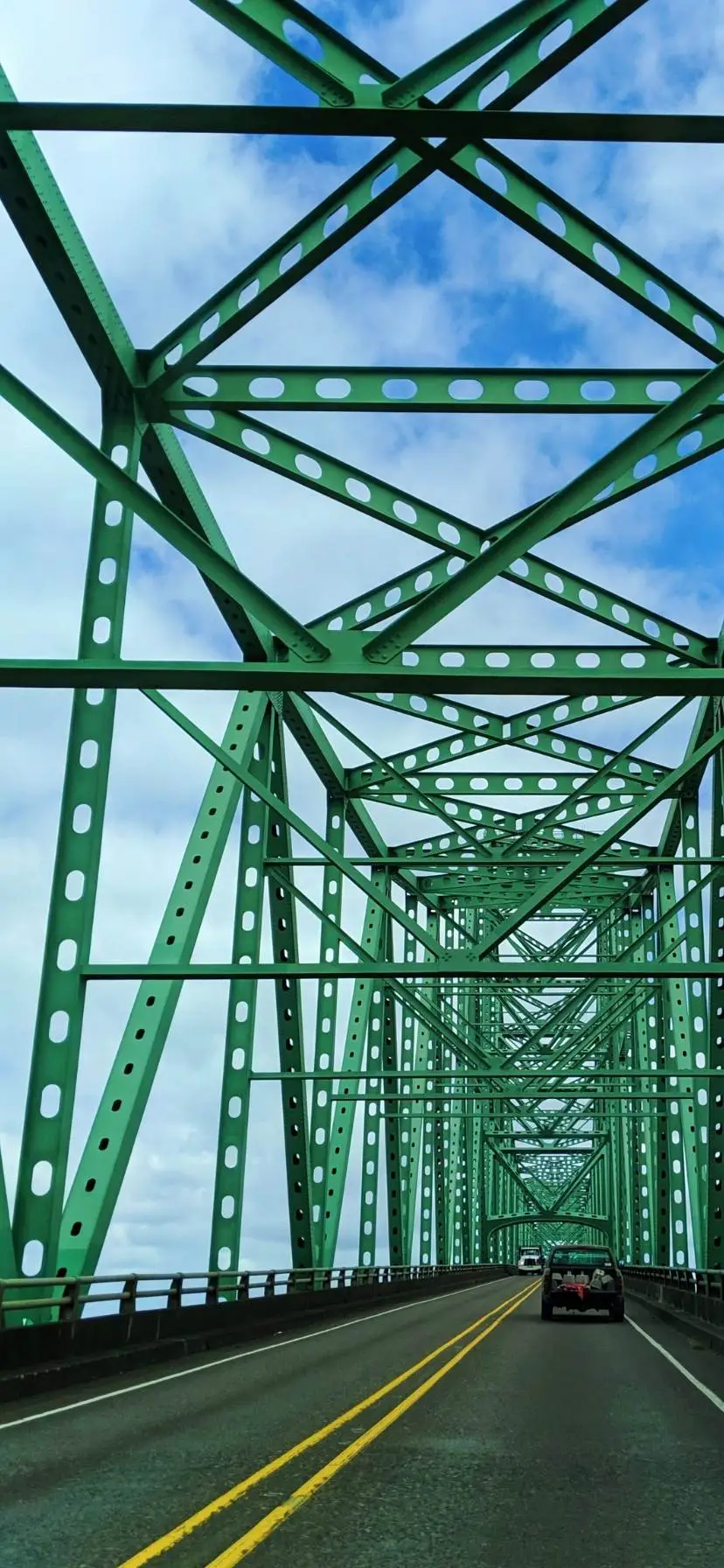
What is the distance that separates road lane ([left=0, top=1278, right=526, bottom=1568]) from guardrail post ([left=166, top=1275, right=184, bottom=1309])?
1.17m

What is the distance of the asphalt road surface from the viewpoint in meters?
7.03

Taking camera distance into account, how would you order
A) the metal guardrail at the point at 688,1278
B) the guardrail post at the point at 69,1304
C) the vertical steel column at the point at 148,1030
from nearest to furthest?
the guardrail post at the point at 69,1304, the vertical steel column at the point at 148,1030, the metal guardrail at the point at 688,1278

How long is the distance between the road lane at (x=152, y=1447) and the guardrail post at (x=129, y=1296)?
1072 mm

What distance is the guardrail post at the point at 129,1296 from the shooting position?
56.6 feet

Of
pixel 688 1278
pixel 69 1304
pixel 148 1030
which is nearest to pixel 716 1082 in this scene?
pixel 688 1278

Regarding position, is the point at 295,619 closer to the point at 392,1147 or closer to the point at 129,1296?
the point at 129,1296

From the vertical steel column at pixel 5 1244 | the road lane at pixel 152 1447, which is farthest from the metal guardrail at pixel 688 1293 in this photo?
the vertical steel column at pixel 5 1244

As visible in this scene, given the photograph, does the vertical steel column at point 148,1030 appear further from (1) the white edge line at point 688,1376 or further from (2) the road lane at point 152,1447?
(1) the white edge line at point 688,1376

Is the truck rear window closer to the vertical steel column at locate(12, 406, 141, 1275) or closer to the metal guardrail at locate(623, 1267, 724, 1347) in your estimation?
the metal guardrail at locate(623, 1267, 724, 1347)

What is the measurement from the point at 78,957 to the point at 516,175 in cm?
852

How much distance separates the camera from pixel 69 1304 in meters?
15.3

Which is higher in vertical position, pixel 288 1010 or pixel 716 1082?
pixel 288 1010

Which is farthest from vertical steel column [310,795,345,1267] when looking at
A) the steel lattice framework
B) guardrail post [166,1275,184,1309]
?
guardrail post [166,1275,184,1309]

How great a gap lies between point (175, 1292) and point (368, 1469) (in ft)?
35.4
